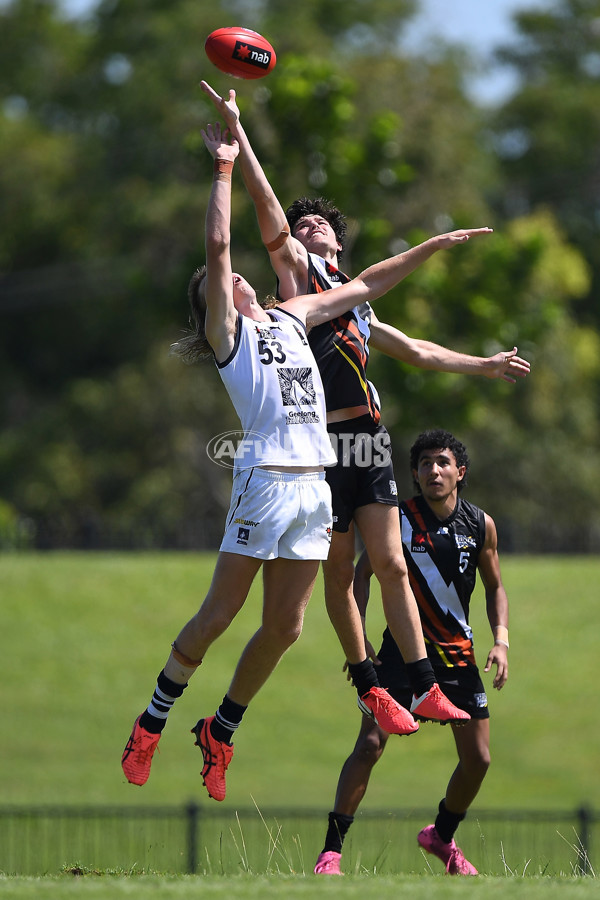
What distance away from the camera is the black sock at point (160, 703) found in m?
6.43

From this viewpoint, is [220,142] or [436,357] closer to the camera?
[220,142]

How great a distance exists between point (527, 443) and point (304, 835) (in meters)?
22.5

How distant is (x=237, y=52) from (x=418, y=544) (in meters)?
3.05

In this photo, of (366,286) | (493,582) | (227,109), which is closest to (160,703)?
(493,582)

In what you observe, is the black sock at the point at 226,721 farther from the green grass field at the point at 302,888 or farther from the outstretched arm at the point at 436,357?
the outstretched arm at the point at 436,357

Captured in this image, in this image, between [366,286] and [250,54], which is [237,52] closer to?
[250,54]

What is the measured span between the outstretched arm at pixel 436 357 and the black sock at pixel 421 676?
1.67 meters

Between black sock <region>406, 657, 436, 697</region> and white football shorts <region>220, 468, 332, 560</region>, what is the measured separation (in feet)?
3.08

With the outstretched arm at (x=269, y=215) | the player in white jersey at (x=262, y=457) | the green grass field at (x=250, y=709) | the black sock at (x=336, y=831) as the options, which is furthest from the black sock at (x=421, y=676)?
the green grass field at (x=250, y=709)

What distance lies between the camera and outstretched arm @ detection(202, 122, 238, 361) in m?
5.83

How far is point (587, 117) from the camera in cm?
4622

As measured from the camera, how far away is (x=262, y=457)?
6020mm

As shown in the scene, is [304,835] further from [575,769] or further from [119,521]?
[119,521]

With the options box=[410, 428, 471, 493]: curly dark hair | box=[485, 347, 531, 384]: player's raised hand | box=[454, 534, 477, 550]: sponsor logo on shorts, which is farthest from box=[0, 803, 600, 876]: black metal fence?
box=[485, 347, 531, 384]: player's raised hand
